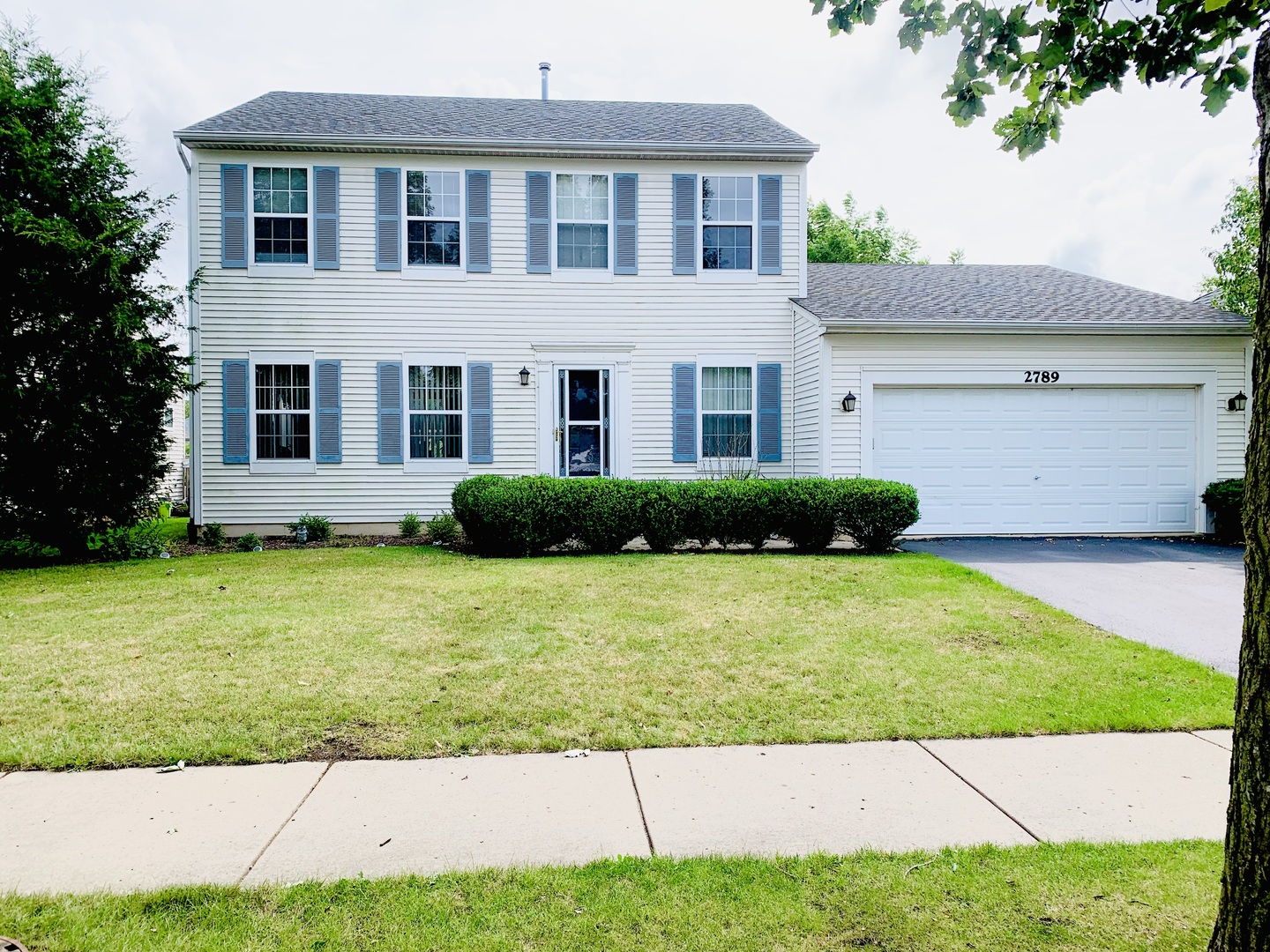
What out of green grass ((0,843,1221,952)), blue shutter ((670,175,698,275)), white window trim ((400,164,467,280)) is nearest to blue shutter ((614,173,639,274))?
blue shutter ((670,175,698,275))

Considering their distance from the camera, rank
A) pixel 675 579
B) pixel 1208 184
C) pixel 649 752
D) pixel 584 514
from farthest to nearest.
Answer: pixel 1208 184
pixel 584 514
pixel 675 579
pixel 649 752

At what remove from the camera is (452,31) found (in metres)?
10.3

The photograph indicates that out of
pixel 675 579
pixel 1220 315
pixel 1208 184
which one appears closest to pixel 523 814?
pixel 675 579

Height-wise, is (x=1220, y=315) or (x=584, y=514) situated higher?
(x=1220, y=315)

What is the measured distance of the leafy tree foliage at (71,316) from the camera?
9.88 m

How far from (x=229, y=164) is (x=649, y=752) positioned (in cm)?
1207

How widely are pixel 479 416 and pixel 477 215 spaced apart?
3.19 meters

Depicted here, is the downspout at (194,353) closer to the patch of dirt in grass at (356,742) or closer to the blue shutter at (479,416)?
the blue shutter at (479,416)

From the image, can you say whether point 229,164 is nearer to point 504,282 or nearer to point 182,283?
point 182,283

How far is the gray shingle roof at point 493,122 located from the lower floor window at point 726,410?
12.0ft

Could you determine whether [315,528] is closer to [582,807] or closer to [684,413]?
[684,413]

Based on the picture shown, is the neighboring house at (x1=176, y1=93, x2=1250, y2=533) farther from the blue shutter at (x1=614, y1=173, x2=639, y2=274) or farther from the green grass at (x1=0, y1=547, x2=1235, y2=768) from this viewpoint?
the green grass at (x1=0, y1=547, x2=1235, y2=768)

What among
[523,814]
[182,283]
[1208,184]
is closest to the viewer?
[523,814]

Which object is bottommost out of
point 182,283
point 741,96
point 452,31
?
point 182,283
